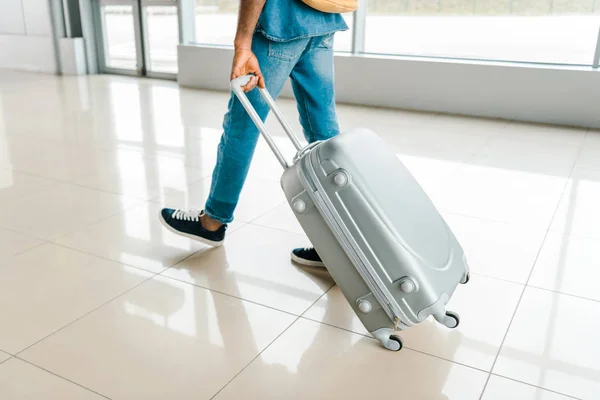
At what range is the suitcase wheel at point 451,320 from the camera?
4.74 feet

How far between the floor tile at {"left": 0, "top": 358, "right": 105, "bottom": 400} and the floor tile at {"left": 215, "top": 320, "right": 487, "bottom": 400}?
0.32 metres

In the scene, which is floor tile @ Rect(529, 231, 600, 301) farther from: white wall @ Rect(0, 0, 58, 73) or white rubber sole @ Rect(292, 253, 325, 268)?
white wall @ Rect(0, 0, 58, 73)

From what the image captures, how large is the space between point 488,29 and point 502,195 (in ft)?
7.73

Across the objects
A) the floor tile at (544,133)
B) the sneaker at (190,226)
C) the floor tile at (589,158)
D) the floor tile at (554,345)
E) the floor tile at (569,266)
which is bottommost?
the floor tile at (554,345)

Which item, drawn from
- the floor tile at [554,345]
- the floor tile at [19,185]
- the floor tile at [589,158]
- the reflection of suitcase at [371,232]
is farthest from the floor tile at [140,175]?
the floor tile at [589,158]

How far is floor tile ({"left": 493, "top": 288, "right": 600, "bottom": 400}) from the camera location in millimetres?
1355

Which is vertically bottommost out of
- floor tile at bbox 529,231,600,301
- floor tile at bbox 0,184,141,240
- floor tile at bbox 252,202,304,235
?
floor tile at bbox 529,231,600,301

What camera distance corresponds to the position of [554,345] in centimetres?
149

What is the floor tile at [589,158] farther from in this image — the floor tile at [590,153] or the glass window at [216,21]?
the glass window at [216,21]

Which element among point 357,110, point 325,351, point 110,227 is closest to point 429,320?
point 325,351

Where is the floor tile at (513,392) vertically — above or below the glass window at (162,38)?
below

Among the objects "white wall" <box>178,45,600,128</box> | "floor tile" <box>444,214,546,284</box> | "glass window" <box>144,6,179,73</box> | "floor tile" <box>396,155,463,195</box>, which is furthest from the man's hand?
"glass window" <box>144,6,179,73</box>

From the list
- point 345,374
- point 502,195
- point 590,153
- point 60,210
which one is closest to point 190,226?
point 60,210

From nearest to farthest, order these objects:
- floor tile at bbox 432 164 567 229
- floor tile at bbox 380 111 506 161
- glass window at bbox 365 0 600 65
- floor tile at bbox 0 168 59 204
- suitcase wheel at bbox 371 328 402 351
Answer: suitcase wheel at bbox 371 328 402 351
floor tile at bbox 432 164 567 229
floor tile at bbox 0 168 59 204
floor tile at bbox 380 111 506 161
glass window at bbox 365 0 600 65
